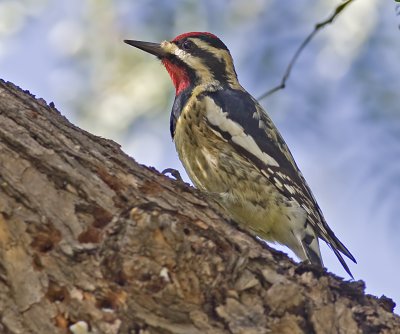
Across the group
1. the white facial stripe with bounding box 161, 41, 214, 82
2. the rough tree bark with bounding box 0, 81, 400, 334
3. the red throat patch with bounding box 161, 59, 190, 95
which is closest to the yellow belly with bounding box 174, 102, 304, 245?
the red throat patch with bounding box 161, 59, 190, 95

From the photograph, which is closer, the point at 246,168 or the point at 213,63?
the point at 246,168

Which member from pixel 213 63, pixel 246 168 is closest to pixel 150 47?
pixel 213 63

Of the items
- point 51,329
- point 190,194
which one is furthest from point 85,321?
point 190,194

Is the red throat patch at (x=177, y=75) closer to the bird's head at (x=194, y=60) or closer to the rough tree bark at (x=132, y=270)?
the bird's head at (x=194, y=60)

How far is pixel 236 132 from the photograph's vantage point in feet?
13.5

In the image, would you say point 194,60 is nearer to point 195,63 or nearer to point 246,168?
point 195,63

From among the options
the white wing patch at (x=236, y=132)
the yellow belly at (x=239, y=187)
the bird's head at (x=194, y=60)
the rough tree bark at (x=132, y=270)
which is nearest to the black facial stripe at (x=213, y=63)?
the bird's head at (x=194, y=60)

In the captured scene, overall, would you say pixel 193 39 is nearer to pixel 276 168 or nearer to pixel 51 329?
pixel 276 168

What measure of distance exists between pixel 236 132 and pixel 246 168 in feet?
0.72

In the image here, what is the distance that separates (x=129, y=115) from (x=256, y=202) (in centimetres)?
79

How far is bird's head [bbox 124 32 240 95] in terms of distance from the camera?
4.57 meters

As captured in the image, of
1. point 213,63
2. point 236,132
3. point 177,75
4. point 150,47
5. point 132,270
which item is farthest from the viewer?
point 213,63

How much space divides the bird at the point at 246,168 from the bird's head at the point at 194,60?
0.07 meters

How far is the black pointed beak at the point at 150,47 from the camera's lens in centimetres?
424
